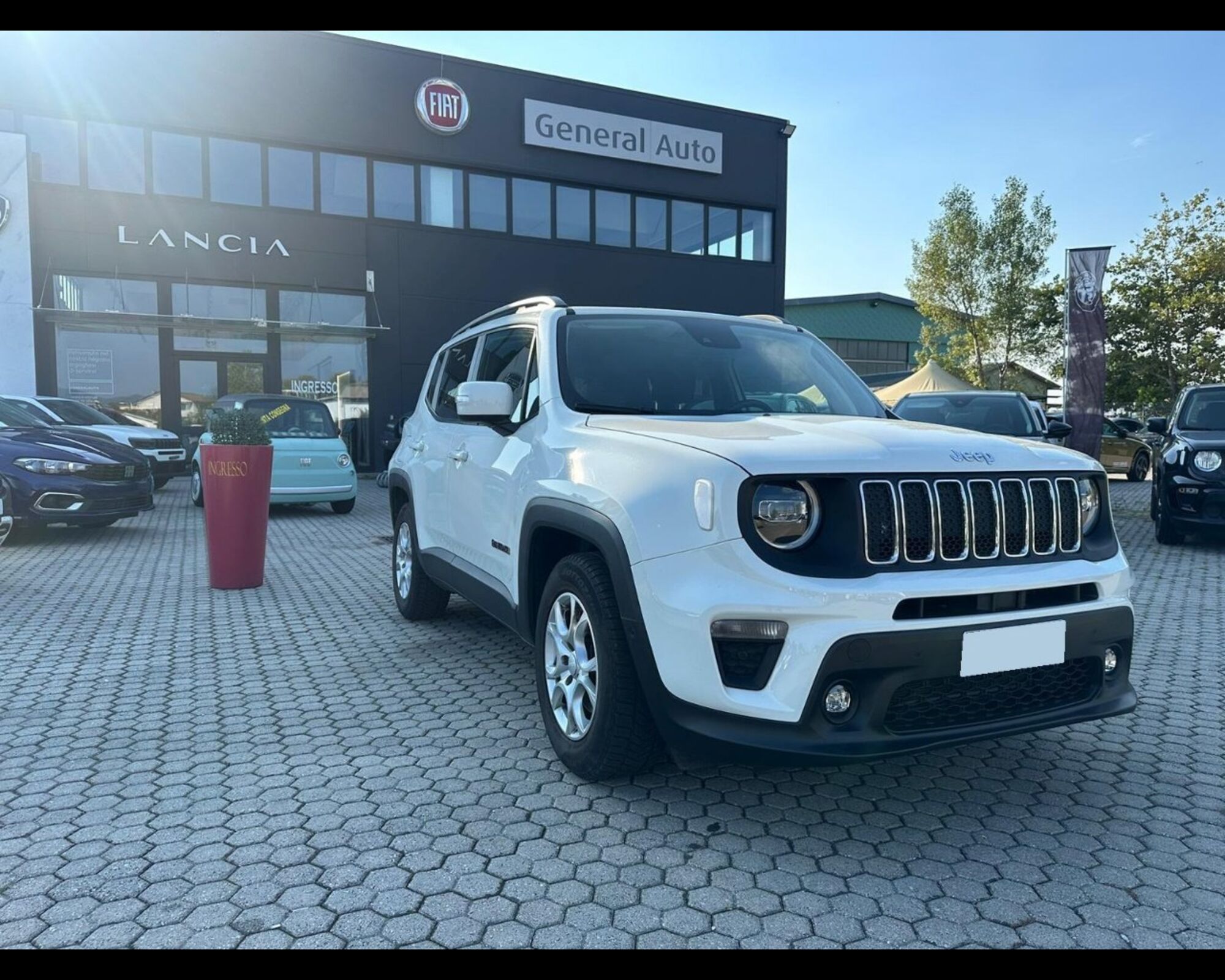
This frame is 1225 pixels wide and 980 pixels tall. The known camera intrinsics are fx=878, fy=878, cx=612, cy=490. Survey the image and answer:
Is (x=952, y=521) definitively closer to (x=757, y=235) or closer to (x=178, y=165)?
(x=178, y=165)

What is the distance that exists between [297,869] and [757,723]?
4.78ft

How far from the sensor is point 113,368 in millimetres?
16750

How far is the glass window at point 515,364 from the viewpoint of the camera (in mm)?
3961

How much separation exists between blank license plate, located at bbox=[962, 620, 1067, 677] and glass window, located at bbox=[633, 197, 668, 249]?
19.1m

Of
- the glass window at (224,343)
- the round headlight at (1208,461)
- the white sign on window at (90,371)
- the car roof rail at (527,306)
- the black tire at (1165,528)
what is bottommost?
the black tire at (1165,528)

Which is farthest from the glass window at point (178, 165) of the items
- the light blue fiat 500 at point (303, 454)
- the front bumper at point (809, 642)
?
the front bumper at point (809, 642)

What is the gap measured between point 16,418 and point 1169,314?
27795 mm

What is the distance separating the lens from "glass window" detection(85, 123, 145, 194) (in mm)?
16281

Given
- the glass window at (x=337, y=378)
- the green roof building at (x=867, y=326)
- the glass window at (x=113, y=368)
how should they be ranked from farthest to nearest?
the green roof building at (x=867, y=326) → the glass window at (x=337, y=378) → the glass window at (x=113, y=368)

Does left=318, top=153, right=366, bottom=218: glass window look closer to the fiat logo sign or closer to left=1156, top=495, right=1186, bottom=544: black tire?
the fiat logo sign

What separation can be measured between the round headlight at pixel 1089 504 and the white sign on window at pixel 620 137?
59.4ft

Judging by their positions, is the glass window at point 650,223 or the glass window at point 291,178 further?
the glass window at point 650,223

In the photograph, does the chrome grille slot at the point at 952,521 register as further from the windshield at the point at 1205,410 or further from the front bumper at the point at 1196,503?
the windshield at the point at 1205,410
